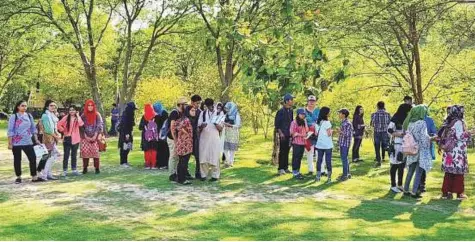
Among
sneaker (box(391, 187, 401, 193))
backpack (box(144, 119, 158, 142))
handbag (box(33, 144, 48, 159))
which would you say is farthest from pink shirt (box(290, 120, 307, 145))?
handbag (box(33, 144, 48, 159))

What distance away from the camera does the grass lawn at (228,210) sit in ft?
22.9

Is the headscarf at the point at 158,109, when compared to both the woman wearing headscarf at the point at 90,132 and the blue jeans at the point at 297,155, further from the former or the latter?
the blue jeans at the point at 297,155

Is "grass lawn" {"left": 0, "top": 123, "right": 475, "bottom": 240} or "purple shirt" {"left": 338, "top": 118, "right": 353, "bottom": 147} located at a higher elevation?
"purple shirt" {"left": 338, "top": 118, "right": 353, "bottom": 147}

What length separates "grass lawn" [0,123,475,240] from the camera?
6.98 m

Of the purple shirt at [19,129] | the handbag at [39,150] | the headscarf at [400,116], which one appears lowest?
the handbag at [39,150]

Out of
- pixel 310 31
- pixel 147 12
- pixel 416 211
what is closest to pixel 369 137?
pixel 147 12

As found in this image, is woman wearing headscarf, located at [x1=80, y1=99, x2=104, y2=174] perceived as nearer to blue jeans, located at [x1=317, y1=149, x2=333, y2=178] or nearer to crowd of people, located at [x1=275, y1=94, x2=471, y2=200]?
crowd of people, located at [x1=275, y1=94, x2=471, y2=200]

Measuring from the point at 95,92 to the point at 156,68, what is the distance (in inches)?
616

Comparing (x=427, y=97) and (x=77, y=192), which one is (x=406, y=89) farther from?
(x=77, y=192)

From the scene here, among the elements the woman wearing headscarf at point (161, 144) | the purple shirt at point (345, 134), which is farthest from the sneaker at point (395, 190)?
the woman wearing headscarf at point (161, 144)

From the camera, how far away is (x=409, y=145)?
9.32 meters

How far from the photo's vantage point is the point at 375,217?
802 centimetres

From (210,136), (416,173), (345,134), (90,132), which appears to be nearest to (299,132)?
(345,134)

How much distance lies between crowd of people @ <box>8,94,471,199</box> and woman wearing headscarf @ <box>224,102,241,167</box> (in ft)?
0.08
